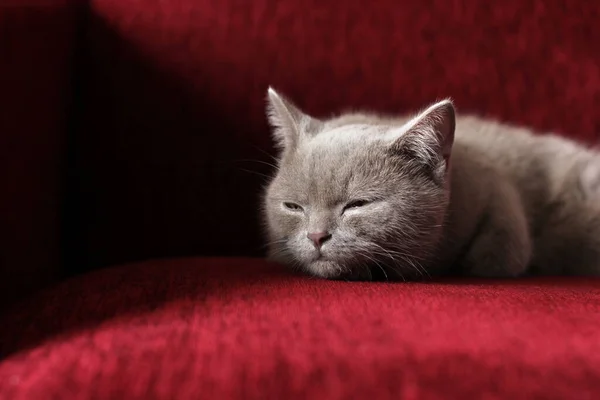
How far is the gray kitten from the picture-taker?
3.59ft

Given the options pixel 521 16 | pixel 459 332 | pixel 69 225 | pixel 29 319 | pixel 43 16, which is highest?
pixel 521 16

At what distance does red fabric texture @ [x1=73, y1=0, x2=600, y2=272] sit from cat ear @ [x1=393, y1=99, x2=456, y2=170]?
450 mm

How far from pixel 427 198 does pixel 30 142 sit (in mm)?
708

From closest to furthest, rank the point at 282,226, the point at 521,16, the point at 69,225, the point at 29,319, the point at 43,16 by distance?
1. the point at 29,319
2. the point at 43,16
3. the point at 282,226
4. the point at 69,225
5. the point at 521,16

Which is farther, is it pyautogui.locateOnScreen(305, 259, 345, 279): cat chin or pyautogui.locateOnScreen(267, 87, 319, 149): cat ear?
pyautogui.locateOnScreen(267, 87, 319, 149): cat ear

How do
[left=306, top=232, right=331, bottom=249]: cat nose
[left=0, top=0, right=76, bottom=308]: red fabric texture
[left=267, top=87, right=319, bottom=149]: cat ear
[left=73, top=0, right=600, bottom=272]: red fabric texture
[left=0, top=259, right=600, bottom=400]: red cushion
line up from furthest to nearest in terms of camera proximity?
[left=73, top=0, right=600, bottom=272]: red fabric texture < [left=267, top=87, right=319, bottom=149]: cat ear < [left=306, top=232, right=331, bottom=249]: cat nose < [left=0, top=0, right=76, bottom=308]: red fabric texture < [left=0, top=259, right=600, bottom=400]: red cushion

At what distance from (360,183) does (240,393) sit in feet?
1.90

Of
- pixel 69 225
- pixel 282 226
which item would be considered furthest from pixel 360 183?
pixel 69 225

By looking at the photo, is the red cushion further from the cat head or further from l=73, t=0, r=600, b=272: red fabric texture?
l=73, t=0, r=600, b=272: red fabric texture

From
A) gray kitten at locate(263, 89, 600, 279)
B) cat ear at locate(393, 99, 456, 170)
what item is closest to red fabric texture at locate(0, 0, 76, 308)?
gray kitten at locate(263, 89, 600, 279)

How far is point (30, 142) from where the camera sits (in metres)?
0.99

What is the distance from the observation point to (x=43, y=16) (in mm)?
1093

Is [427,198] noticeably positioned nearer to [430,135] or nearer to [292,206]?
[430,135]

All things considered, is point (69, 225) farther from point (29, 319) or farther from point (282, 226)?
point (29, 319)
